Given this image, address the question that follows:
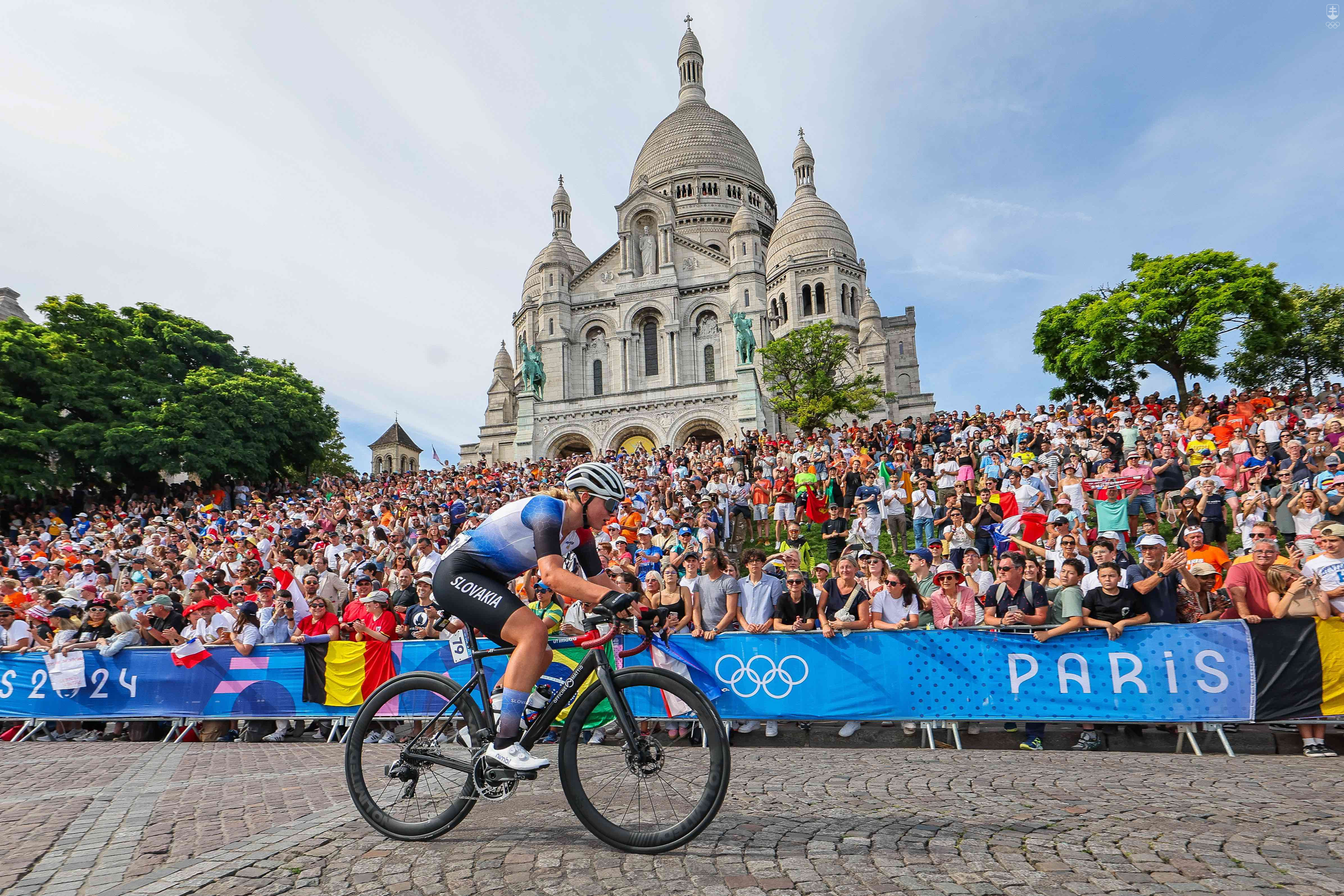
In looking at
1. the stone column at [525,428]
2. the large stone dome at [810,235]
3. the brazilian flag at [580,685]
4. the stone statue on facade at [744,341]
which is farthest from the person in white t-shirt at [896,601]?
the large stone dome at [810,235]

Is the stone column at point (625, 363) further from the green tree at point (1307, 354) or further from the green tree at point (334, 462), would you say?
the green tree at point (1307, 354)

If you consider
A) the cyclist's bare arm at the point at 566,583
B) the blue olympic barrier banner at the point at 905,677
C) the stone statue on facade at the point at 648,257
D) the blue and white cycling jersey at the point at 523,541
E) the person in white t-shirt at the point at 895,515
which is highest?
the stone statue on facade at the point at 648,257

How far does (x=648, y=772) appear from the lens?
12.2 ft

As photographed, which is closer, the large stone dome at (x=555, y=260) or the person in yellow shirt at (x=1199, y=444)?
the person in yellow shirt at (x=1199, y=444)

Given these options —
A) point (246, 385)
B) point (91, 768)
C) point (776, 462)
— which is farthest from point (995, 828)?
point (246, 385)

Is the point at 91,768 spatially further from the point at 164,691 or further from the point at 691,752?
the point at 691,752

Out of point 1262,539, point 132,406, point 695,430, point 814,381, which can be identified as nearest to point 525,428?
point 695,430

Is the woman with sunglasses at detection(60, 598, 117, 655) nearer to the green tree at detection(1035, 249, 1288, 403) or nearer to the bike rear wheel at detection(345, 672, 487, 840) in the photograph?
the bike rear wheel at detection(345, 672, 487, 840)

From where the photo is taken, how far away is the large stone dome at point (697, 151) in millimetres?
71812

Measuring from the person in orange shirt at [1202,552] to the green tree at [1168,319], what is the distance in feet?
102

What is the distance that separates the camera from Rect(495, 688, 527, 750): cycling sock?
12.7 feet

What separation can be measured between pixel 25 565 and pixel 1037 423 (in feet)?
70.8

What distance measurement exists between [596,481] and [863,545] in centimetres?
945

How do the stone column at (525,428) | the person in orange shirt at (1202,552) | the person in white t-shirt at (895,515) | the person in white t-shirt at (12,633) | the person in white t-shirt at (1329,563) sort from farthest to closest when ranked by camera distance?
the stone column at (525,428)
the person in white t-shirt at (895,515)
the person in white t-shirt at (12,633)
the person in orange shirt at (1202,552)
the person in white t-shirt at (1329,563)
